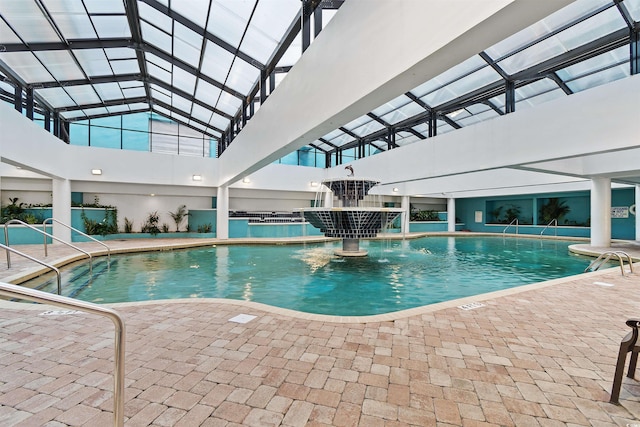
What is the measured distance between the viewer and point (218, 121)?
46.2ft

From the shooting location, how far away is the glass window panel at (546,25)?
6160 millimetres

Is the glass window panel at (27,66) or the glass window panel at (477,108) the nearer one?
the glass window panel at (27,66)

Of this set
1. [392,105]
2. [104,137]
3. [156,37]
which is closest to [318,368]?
[156,37]

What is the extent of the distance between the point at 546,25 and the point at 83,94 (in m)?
14.7

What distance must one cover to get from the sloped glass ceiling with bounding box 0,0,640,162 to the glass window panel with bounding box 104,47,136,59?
0.03m

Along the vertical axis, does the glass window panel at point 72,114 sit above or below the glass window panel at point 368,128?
above

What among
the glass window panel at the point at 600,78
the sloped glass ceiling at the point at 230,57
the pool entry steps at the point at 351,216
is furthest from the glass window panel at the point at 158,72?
the glass window panel at the point at 600,78

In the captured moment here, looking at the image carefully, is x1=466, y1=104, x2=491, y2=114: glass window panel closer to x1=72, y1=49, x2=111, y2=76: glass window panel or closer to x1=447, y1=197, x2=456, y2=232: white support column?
x1=447, y1=197, x2=456, y2=232: white support column

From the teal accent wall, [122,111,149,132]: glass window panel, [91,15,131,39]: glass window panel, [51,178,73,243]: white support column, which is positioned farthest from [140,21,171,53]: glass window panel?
the teal accent wall

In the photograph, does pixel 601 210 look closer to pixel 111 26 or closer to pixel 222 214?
pixel 222 214

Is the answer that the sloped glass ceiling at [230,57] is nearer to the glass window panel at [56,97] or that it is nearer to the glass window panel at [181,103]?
the glass window panel at [56,97]

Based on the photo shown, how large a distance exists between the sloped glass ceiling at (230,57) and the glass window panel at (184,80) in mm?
57

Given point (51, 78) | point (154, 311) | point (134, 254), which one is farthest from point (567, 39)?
point (51, 78)

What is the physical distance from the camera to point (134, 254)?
10352 mm
